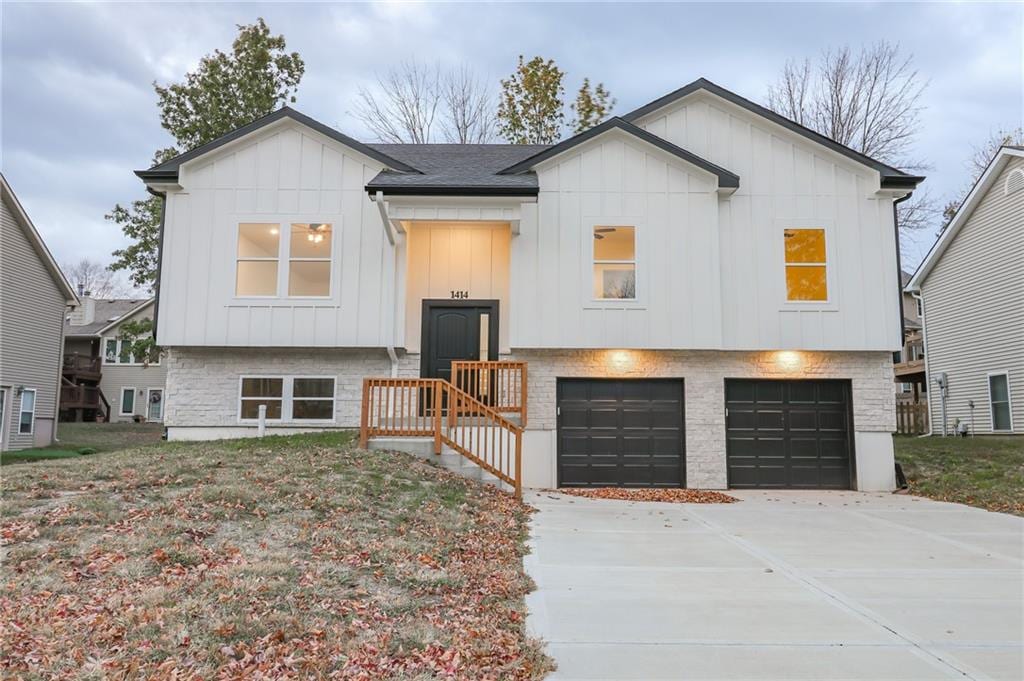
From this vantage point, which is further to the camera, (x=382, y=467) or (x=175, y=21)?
(x=175, y=21)

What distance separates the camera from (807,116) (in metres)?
22.1

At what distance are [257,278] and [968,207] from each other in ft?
55.6

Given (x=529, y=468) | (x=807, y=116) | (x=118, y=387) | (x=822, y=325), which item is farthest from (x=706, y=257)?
(x=118, y=387)

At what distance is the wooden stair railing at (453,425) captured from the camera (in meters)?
9.70

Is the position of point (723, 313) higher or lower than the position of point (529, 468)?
higher

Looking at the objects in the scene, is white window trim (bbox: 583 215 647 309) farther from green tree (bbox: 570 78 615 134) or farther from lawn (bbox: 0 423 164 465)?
green tree (bbox: 570 78 615 134)

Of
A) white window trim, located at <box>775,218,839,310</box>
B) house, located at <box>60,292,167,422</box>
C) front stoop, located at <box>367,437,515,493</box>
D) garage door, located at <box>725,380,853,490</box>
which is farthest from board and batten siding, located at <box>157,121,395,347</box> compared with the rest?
house, located at <box>60,292,167,422</box>

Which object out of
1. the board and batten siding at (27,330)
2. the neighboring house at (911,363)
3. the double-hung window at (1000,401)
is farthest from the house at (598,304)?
the board and batten siding at (27,330)

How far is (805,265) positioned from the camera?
11914mm

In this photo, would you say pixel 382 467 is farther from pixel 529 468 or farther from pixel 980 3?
pixel 980 3

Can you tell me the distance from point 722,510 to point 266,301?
27.5 feet

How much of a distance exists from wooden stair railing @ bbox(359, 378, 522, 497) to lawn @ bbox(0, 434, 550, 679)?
5.78ft

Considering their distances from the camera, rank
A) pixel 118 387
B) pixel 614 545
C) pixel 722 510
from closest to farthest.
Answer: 1. pixel 614 545
2. pixel 722 510
3. pixel 118 387

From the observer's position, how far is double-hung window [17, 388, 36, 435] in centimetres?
1716
